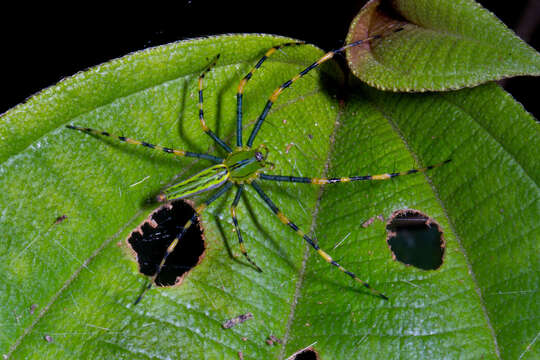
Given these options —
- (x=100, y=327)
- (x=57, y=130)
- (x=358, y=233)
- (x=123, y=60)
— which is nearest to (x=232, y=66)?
(x=123, y=60)

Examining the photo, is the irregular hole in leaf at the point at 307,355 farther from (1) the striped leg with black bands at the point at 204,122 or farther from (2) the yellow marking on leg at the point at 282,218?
(1) the striped leg with black bands at the point at 204,122

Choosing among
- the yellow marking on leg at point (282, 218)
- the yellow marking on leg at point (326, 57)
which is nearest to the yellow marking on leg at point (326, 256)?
the yellow marking on leg at point (282, 218)

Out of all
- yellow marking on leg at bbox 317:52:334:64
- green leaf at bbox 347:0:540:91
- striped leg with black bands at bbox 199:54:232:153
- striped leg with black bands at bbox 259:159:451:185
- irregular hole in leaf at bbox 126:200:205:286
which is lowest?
irregular hole in leaf at bbox 126:200:205:286

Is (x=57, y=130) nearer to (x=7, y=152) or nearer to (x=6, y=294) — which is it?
(x=7, y=152)

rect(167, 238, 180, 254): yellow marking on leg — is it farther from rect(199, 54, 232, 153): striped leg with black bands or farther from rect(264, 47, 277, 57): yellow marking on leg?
rect(264, 47, 277, 57): yellow marking on leg

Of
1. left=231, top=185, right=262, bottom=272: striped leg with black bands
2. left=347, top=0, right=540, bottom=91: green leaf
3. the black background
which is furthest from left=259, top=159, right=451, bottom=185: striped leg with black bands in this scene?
the black background

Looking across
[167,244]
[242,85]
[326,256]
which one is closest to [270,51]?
[242,85]

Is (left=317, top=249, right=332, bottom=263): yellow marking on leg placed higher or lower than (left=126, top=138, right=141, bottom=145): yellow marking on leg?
lower
